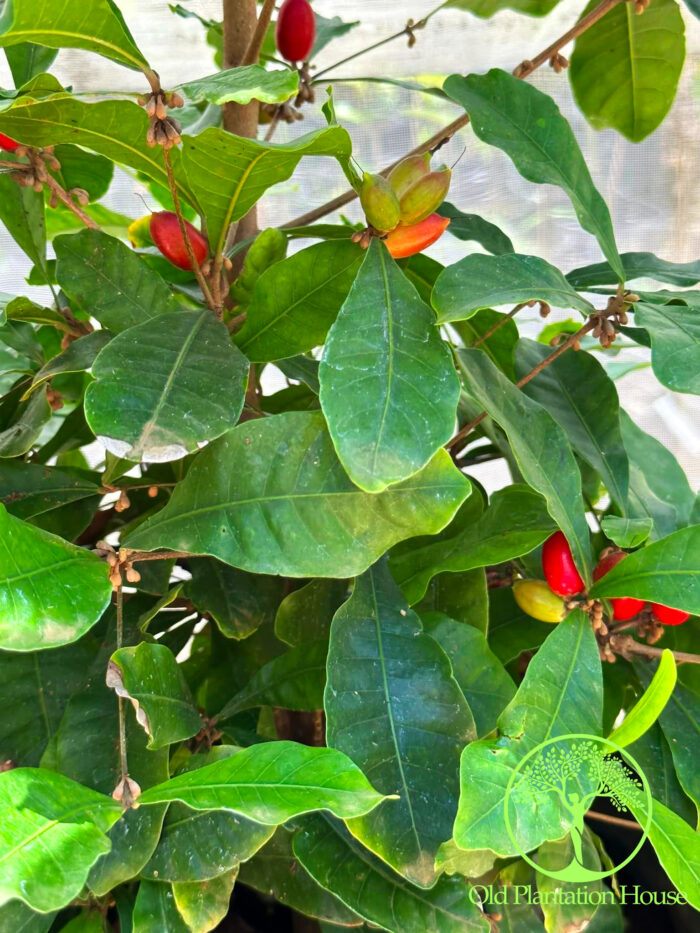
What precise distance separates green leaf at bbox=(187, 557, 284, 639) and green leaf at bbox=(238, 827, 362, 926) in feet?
0.48

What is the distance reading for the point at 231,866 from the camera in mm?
450

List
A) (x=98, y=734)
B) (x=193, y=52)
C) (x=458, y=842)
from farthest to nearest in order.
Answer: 1. (x=193, y=52)
2. (x=98, y=734)
3. (x=458, y=842)

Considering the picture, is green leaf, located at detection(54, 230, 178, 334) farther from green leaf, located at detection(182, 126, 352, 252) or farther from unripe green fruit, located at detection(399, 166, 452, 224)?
unripe green fruit, located at detection(399, 166, 452, 224)

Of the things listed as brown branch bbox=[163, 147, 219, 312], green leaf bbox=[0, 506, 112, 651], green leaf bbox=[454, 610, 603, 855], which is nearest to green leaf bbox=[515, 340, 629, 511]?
green leaf bbox=[454, 610, 603, 855]

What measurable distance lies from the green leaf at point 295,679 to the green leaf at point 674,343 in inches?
11.2

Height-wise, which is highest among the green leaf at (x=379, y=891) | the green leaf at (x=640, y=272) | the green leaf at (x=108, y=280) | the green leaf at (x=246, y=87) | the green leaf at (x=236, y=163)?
the green leaf at (x=246, y=87)

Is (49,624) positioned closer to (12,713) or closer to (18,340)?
(12,713)

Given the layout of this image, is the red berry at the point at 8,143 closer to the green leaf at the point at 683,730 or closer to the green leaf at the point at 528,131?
the green leaf at the point at 528,131

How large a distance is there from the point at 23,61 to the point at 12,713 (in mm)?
505

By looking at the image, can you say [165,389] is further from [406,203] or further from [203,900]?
[203,900]

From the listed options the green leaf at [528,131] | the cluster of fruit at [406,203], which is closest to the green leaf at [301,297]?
the cluster of fruit at [406,203]

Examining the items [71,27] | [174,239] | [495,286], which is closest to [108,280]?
[174,239]

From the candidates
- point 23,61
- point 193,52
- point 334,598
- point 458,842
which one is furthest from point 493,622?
point 193,52

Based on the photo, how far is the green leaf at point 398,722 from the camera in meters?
0.44
